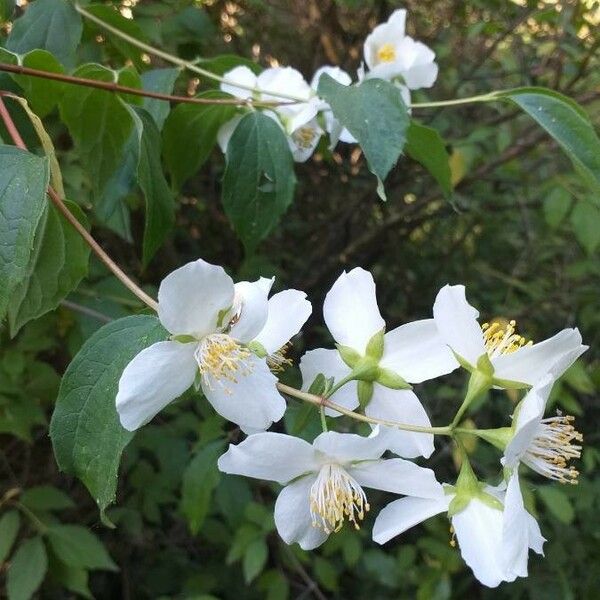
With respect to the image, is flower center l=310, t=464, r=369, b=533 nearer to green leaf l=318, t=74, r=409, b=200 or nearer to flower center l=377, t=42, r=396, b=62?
green leaf l=318, t=74, r=409, b=200

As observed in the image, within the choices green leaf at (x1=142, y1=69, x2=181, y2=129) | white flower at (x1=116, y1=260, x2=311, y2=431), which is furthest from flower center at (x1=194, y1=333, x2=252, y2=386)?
green leaf at (x1=142, y1=69, x2=181, y2=129)

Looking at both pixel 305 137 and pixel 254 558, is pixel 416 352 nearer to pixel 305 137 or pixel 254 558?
pixel 305 137

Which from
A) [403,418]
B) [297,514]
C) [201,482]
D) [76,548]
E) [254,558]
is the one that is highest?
[403,418]

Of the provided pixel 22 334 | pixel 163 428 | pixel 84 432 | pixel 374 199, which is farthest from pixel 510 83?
pixel 84 432

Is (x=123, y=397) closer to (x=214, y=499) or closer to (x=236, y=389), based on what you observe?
(x=236, y=389)

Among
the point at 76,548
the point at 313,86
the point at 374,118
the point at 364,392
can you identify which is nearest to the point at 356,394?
the point at 364,392

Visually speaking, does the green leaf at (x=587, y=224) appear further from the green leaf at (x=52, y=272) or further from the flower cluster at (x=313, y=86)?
the green leaf at (x=52, y=272)
